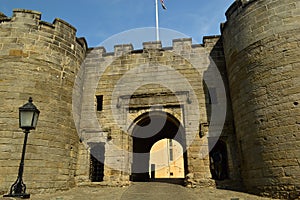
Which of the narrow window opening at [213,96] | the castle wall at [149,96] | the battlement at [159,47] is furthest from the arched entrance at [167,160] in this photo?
the narrow window opening at [213,96]

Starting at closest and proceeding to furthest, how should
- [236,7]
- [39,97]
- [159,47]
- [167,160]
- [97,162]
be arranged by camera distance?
1. [39,97]
2. [236,7]
3. [97,162]
4. [159,47]
5. [167,160]

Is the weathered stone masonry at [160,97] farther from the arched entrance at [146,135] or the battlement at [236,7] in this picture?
the arched entrance at [146,135]

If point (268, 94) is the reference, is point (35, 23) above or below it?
above

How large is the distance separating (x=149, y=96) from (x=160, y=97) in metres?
0.43

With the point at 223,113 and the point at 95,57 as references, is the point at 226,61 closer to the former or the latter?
the point at 223,113

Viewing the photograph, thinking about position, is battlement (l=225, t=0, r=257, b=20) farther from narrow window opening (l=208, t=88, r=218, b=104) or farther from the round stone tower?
narrow window opening (l=208, t=88, r=218, b=104)

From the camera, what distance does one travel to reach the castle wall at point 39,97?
22.5ft

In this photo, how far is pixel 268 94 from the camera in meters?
6.43

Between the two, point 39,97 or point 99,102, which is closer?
point 39,97

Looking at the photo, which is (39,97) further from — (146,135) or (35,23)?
(146,135)

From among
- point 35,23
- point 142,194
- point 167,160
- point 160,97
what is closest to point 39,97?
point 35,23

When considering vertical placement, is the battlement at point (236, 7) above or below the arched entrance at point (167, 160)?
above

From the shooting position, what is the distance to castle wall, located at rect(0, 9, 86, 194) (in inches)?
270

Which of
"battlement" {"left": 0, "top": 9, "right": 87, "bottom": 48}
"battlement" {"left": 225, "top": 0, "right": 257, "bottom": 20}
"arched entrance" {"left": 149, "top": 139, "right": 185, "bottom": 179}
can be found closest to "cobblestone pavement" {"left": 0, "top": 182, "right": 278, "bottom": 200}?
"battlement" {"left": 0, "top": 9, "right": 87, "bottom": 48}
